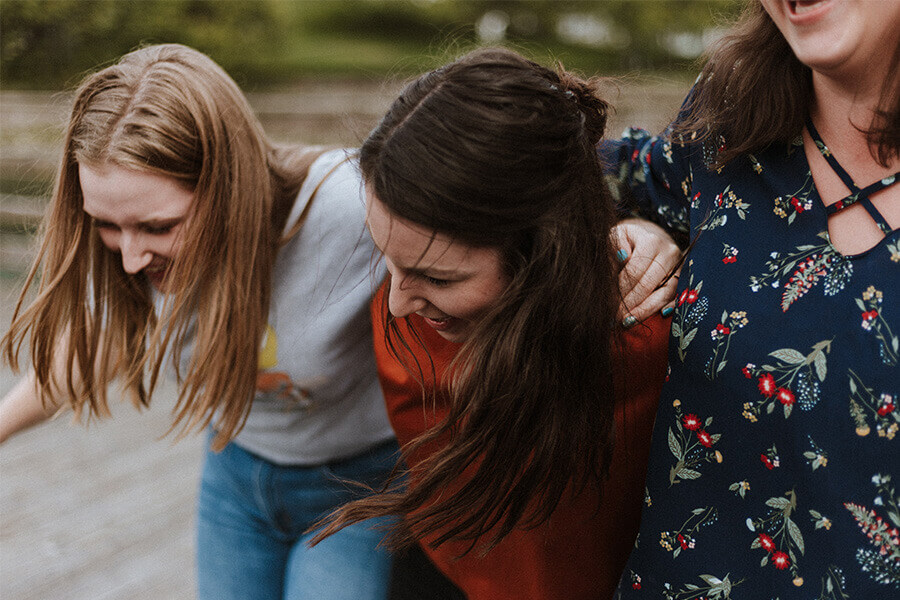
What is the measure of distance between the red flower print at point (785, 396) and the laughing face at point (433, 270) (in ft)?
1.15

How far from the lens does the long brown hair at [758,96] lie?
2.90ft

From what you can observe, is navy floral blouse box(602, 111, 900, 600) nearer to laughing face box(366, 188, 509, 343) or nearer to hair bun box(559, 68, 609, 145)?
hair bun box(559, 68, 609, 145)

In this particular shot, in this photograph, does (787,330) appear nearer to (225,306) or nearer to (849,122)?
(849,122)

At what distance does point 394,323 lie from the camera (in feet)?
4.09

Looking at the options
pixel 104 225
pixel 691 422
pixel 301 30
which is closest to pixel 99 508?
pixel 104 225

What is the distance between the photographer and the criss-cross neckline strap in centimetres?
86

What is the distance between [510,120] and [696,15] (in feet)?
38.8

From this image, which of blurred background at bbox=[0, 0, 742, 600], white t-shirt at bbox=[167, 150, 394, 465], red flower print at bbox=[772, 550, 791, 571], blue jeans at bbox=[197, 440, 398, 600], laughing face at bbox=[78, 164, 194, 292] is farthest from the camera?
blurred background at bbox=[0, 0, 742, 600]

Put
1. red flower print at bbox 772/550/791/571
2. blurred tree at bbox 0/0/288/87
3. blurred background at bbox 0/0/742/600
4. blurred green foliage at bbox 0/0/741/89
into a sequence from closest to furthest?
red flower print at bbox 772/550/791/571
blurred background at bbox 0/0/742/600
blurred tree at bbox 0/0/288/87
blurred green foliage at bbox 0/0/741/89

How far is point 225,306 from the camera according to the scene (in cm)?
146

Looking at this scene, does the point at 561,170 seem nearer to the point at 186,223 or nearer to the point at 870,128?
the point at 870,128

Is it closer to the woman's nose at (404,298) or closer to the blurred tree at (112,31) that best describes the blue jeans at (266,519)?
the woman's nose at (404,298)

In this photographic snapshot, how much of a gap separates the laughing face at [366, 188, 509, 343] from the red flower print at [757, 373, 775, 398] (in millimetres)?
328

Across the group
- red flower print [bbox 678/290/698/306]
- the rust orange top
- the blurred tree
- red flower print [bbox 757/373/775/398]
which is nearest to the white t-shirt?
the rust orange top
